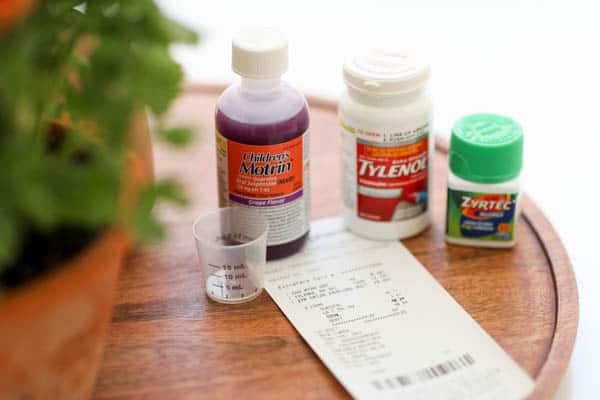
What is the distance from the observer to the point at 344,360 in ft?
2.34

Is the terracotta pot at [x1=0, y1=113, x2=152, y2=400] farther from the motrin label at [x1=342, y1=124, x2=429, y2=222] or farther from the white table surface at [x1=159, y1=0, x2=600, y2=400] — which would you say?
the white table surface at [x1=159, y1=0, x2=600, y2=400]

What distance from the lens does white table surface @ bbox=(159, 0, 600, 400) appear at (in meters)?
1.09

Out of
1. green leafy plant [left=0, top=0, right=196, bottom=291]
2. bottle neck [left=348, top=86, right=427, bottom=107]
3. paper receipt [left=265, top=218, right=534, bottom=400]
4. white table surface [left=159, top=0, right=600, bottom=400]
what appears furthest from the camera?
white table surface [left=159, top=0, right=600, bottom=400]

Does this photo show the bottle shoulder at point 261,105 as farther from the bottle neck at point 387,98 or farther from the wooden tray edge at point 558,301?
the wooden tray edge at point 558,301

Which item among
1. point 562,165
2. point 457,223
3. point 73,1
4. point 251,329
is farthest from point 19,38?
point 562,165

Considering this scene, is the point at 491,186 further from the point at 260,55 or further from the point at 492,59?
the point at 492,59

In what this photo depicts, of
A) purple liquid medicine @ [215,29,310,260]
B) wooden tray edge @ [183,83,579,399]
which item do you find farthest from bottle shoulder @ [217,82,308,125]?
wooden tray edge @ [183,83,579,399]

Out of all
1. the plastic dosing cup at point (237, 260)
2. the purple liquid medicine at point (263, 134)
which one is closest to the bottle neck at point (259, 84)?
the purple liquid medicine at point (263, 134)

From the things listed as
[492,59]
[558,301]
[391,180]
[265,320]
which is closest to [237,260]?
[265,320]

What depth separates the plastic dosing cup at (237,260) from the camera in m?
0.78

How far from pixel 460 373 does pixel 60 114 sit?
0.35 metres

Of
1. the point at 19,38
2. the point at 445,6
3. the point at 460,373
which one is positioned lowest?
the point at 460,373

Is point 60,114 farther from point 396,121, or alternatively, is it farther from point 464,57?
point 464,57

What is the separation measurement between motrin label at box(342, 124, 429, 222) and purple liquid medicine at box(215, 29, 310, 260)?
0.17 feet
